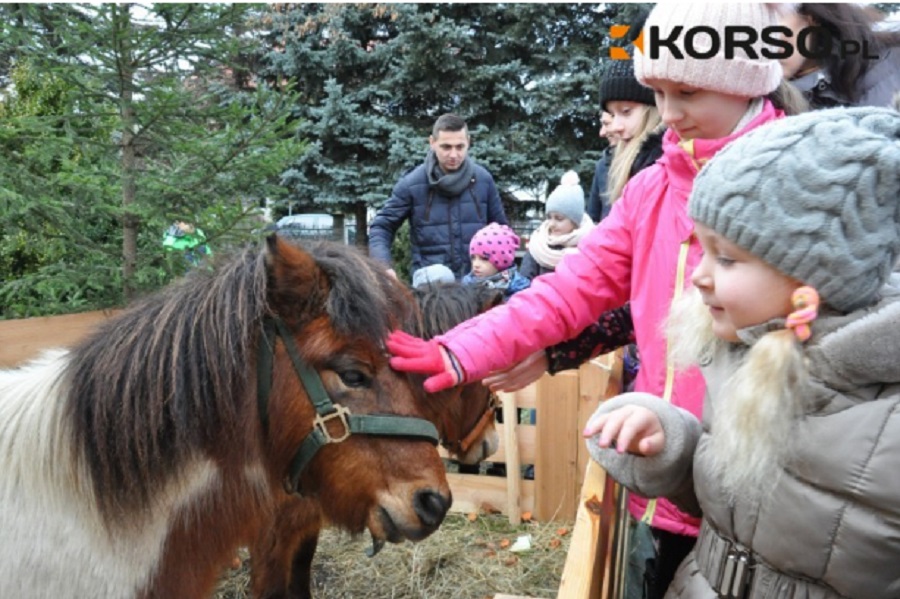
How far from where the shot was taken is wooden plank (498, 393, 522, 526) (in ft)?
16.4

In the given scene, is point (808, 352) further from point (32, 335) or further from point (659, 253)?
point (32, 335)

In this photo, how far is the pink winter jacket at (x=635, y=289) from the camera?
1781mm

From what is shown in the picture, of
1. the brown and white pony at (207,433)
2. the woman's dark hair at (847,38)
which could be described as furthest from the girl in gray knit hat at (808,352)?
the woman's dark hair at (847,38)

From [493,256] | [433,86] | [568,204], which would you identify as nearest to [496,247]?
[493,256]

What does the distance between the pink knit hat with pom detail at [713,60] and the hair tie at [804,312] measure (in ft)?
2.30

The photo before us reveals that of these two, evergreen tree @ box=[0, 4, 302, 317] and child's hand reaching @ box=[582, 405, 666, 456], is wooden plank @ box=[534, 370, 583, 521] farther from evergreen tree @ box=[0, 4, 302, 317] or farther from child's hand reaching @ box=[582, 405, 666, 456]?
child's hand reaching @ box=[582, 405, 666, 456]

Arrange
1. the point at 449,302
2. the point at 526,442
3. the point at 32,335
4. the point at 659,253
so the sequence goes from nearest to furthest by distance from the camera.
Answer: the point at 659,253 < the point at 449,302 < the point at 32,335 < the point at 526,442

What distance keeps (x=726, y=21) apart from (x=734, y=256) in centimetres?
74

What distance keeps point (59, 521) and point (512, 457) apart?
3567 millimetres

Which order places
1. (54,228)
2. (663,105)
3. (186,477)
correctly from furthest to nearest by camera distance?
1. (54,228)
2. (186,477)
3. (663,105)

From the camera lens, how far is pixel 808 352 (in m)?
1.20

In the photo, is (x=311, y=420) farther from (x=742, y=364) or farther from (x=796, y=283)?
(x=796, y=283)

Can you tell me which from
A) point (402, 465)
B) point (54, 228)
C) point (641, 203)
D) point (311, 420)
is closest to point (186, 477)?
point (311, 420)

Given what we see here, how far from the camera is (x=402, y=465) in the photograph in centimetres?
206
